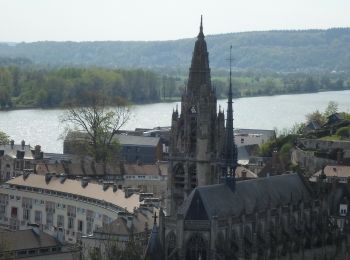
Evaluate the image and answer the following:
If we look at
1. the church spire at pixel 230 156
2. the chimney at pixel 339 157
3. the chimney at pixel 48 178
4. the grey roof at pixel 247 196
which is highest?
the church spire at pixel 230 156

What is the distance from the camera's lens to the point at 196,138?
57.6 meters

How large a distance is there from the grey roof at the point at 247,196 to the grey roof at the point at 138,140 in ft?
148

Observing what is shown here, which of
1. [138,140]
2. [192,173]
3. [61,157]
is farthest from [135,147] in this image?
[192,173]

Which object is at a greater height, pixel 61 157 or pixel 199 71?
pixel 199 71

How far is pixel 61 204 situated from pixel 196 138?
14652 mm

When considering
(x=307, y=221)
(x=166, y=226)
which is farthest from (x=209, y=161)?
(x=166, y=226)

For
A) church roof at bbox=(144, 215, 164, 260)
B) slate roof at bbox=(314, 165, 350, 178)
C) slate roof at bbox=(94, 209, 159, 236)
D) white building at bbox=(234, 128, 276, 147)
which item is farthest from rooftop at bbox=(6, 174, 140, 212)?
white building at bbox=(234, 128, 276, 147)

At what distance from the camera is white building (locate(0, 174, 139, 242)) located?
211 ft

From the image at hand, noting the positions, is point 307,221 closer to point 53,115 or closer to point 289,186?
point 289,186

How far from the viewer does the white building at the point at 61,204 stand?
64375mm

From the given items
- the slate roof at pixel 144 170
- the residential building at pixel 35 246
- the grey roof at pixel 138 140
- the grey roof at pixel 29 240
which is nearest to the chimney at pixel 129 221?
the residential building at pixel 35 246

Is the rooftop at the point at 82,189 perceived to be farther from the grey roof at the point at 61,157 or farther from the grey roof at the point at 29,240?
the grey roof at the point at 61,157

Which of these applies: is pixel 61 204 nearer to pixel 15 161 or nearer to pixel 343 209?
pixel 343 209

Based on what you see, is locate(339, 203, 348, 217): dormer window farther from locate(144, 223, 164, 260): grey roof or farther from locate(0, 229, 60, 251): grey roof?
locate(144, 223, 164, 260): grey roof
